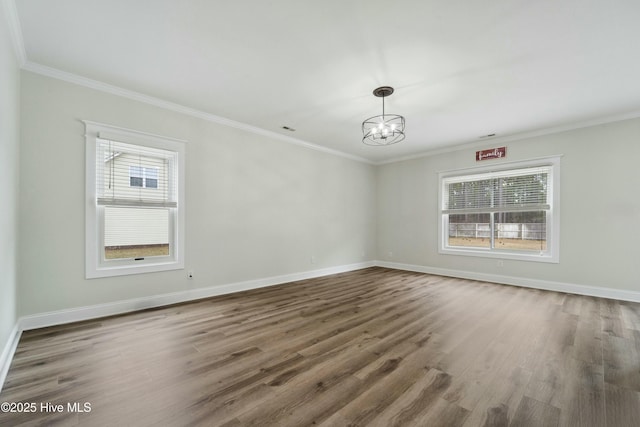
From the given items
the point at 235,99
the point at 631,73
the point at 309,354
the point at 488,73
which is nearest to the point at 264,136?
the point at 235,99

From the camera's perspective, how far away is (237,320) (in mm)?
3145

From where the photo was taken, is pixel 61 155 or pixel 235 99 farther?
pixel 235 99

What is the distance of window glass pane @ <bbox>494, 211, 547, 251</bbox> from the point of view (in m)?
4.89

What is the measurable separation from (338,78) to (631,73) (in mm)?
3249

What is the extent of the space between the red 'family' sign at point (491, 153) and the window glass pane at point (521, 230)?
1137 mm

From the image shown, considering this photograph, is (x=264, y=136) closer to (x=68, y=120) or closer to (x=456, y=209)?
(x=68, y=120)

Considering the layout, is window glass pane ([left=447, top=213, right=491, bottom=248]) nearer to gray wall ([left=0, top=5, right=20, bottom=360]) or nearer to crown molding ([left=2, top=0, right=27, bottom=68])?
gray wall ([left=0, top=5, right=20, bottom=360])

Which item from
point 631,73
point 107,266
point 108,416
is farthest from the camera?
point 107,266

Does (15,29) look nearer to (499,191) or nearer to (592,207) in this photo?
(499,191)

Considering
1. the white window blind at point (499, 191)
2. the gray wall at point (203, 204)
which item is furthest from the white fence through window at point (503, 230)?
the gray wall at point (203, 204)

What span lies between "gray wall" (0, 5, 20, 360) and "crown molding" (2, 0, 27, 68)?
0.06 m

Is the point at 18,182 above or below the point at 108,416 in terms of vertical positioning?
above

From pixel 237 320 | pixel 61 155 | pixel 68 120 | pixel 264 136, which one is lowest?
pixel 237 320

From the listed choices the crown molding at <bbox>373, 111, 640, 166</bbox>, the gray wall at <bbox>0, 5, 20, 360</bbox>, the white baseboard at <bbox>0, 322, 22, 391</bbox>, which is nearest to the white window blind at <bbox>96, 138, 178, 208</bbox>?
the gray wall at <bbox>0, 5, 20, 360</bbox>
